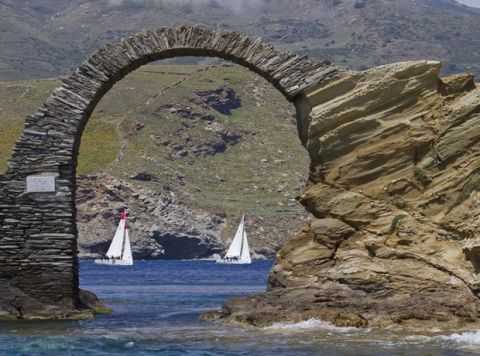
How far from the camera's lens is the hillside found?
4596 inches

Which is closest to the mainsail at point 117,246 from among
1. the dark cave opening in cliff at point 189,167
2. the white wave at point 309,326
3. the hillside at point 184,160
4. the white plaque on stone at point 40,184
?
the hillside at point 184,160

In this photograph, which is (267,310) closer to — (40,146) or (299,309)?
(299,309)

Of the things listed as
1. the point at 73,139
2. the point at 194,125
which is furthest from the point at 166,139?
the point at 73,139

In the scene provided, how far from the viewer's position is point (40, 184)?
21.7 metres

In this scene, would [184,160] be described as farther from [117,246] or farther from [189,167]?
[117,246]

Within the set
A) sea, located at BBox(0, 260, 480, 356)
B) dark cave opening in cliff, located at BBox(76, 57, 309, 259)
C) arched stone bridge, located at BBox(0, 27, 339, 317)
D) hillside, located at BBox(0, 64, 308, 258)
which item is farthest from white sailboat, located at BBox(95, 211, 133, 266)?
sea, located at BBox(0, 260, 480, 356)

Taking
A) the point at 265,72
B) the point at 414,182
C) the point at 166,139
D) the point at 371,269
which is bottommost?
the point at 371,269

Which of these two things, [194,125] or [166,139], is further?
[194,125]

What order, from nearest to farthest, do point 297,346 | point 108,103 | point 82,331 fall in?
point 297,346 < point 82,331 < point 108,103

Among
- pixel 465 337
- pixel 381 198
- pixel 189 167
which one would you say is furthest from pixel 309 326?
pixel 189 167

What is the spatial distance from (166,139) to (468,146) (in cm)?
10871

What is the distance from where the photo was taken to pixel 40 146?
21.9m

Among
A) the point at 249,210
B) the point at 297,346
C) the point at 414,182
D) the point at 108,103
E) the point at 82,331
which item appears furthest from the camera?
the point at 108,103

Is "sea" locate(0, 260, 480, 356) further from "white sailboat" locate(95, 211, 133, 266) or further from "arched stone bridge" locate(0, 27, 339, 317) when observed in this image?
"white sailboat" locate(95, 211, 133, 266)
